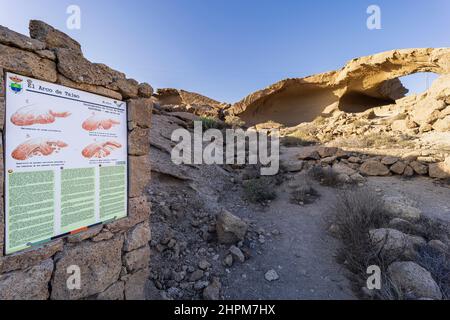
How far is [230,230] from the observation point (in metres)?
3.28

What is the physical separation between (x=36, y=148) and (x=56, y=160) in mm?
136

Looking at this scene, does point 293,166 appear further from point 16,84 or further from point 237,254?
point 16,84

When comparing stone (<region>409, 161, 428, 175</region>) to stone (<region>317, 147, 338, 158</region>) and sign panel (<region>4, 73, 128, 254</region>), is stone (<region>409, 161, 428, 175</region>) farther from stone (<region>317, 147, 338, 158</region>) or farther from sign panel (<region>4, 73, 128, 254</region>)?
sign panel (<region>4, 73, 128, 254</region>)

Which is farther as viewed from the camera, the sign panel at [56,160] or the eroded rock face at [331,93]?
the eroded rock face at [331,93]

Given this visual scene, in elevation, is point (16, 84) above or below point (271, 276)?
above

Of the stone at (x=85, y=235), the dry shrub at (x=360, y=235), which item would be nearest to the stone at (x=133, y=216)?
the stone at (x=85, y=235)

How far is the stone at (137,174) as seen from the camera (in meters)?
2.07

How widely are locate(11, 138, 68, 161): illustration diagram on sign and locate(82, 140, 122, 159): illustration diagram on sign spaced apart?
19 centimetres

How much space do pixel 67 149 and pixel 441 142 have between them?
343 inches

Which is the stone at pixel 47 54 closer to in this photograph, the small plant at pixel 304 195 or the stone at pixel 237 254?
the stone at pixel 237 254

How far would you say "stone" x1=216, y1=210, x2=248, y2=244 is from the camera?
327cm

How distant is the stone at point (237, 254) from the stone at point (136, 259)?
4.14ft

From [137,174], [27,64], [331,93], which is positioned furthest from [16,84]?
[331,93]

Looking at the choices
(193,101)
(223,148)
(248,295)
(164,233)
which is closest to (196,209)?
(164,233)
